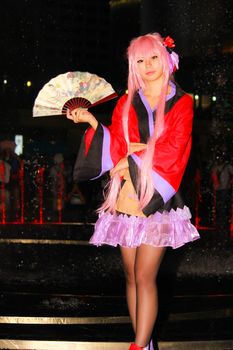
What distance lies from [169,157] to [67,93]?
0.62 m

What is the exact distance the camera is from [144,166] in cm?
266

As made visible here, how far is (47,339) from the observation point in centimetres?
330

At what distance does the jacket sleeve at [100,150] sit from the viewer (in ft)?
9.21

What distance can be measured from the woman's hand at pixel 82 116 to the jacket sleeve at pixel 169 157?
0.26 metres

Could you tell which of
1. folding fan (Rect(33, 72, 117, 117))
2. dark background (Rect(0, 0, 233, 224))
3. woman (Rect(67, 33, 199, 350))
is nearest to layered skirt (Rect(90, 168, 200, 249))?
woman (Rect(67, 33, 199, 350))

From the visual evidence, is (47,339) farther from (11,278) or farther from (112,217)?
(11,278)

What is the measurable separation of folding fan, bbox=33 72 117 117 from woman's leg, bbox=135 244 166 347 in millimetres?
786

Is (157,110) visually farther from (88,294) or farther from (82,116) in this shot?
(88,294)

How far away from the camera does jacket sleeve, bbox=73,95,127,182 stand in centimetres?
281

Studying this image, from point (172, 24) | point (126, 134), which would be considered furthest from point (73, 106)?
point (172, 24)

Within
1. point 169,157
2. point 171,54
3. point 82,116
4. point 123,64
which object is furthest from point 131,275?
point 123,64

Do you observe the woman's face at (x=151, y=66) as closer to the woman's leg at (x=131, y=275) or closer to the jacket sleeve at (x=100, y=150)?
the jacket sleeve at (x=100, y=150)

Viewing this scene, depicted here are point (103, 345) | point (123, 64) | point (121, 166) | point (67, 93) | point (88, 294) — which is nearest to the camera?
point (121, 166)

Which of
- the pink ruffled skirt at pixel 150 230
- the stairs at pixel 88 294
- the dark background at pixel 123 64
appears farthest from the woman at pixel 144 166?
the dark background at pixel 123 64
